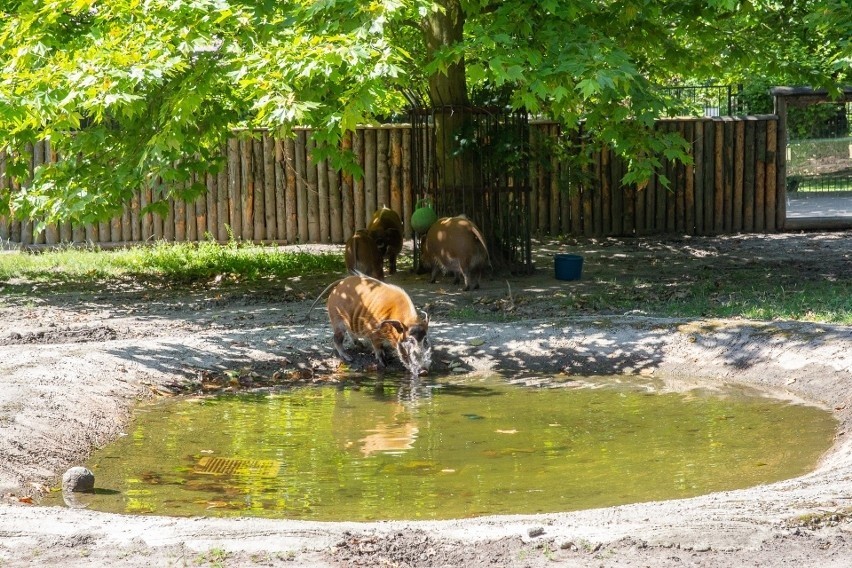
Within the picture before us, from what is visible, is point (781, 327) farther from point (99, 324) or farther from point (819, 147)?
point (819, 147)

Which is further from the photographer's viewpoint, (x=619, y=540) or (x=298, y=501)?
(x=298, y=501)

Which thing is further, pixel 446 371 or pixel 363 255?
pixel 363 255

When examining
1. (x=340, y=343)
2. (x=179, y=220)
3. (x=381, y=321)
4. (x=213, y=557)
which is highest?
(x=179, y=220)

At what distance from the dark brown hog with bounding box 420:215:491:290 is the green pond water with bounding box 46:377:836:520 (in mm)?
3770

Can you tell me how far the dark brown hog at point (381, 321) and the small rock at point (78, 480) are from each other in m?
3.70

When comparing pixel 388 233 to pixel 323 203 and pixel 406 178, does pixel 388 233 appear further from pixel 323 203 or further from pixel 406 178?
pixel 323 203

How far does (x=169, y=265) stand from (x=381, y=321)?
24.4ft

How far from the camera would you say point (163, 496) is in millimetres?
7020

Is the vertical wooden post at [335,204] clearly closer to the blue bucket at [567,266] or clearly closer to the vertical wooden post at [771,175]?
the blue bucket at [567,266]

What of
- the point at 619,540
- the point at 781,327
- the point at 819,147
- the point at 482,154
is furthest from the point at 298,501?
the point at 819,147

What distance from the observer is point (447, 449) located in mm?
8125

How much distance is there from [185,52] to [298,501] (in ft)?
17.5

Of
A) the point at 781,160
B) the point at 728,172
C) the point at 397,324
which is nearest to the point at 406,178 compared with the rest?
the point at 728,172

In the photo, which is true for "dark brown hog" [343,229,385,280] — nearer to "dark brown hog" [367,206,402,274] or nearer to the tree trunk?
"dark brown hog" [367,206,402,274]
